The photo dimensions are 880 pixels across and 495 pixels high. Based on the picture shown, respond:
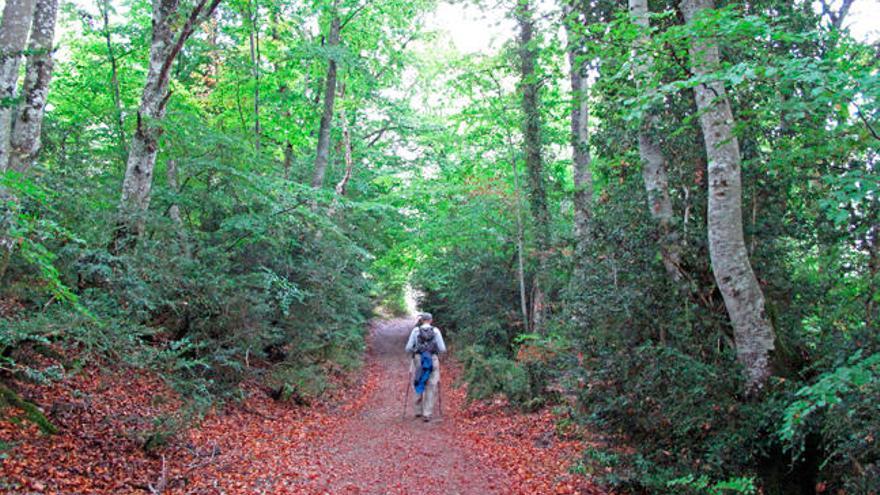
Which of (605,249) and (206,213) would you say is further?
(206,213)

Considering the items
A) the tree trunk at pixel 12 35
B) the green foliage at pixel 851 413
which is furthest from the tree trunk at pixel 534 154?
the tree trunk at pixel 12 35

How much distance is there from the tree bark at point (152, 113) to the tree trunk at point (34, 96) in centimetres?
122

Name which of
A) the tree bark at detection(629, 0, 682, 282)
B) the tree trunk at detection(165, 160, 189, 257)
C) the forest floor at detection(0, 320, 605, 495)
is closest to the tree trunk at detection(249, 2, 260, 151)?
the tree trunk at detection(165, 160, 189, 257)

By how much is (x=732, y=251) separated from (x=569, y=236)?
3.50 m

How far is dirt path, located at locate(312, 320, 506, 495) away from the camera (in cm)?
635

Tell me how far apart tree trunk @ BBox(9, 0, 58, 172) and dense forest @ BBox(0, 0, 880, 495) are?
30 mm

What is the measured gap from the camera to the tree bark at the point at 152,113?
8.14 m

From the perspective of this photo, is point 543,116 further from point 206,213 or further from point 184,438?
point 184,438

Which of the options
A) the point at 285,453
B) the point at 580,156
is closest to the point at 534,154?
the point at 580,156

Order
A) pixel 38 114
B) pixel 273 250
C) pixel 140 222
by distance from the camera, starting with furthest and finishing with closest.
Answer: pixel 273 250 < pixel 140 222 < pixel 38 114

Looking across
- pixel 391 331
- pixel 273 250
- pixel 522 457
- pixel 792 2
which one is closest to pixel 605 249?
pixel 522 457

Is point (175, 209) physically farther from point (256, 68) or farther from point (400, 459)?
point (400, 459)

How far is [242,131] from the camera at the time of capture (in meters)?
13.7

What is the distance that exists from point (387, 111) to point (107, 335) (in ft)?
55.6
